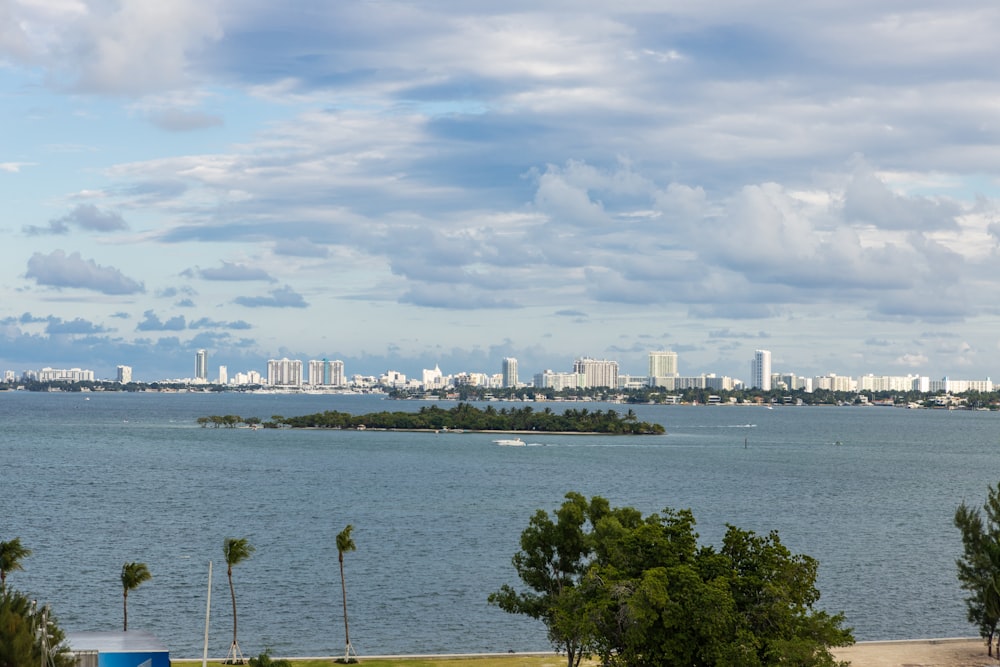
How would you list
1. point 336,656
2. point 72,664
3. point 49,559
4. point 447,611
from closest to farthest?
point 72,664 → point 336,656 → point 447,611 → point 49,559

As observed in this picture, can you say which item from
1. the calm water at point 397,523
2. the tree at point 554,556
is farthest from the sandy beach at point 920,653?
the tree at point 554,556

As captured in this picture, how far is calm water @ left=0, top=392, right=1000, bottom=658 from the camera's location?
2135 inches

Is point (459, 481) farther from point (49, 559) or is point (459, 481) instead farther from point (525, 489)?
point (49, 559)

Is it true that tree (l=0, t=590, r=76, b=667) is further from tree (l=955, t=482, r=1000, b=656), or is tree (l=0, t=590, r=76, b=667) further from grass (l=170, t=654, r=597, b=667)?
tree (l=955, t=482, r=1000, b=656)

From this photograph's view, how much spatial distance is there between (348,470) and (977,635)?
300 ft

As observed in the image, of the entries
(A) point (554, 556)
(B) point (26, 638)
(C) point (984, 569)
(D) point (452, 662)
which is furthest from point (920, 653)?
(B) point (26, 638)

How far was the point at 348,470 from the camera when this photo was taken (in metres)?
134

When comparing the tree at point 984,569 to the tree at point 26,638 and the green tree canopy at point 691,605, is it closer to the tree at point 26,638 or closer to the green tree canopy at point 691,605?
the green tree canopy at point 691,605

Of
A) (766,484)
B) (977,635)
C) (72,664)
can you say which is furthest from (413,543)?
(766,484)

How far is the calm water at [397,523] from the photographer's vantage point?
54.2m

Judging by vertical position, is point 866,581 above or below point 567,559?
below

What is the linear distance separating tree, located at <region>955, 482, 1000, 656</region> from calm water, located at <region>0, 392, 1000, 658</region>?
7.99 metres

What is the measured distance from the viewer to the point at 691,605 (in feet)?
99.0

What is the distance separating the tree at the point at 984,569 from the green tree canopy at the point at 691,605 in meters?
12.7
